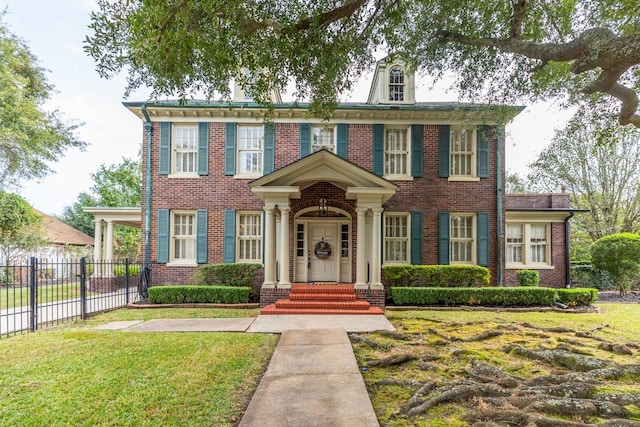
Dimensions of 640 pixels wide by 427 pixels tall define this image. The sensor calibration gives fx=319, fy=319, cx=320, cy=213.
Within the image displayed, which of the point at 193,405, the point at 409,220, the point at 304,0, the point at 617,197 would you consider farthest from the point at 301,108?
the point at 617,197

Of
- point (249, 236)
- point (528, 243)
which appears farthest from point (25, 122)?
point (528, 243)

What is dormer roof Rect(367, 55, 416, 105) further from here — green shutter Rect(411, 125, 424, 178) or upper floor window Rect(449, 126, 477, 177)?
upper floor window Rect(449, 126, 477, 177)

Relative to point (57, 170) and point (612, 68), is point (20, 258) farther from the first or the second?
point (612, 68)

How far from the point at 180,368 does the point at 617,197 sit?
23.7 m

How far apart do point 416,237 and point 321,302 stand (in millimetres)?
4047

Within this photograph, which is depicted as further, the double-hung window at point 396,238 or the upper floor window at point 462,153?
the upper floor window at point 462,153

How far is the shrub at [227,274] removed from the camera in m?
9.96

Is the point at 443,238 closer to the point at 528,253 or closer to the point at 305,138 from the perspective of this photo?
the point at 528,253

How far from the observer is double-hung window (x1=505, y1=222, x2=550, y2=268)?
12.5m

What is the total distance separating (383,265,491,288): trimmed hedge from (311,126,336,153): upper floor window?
4.63m

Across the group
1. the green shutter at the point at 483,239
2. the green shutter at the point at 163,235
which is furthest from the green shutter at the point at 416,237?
the green shutter at the point at 163,235

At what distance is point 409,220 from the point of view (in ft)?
35.4

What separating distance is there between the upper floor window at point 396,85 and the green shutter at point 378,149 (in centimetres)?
143

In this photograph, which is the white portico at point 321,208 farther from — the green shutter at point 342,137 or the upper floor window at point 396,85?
the upper floor window at point 396,85
